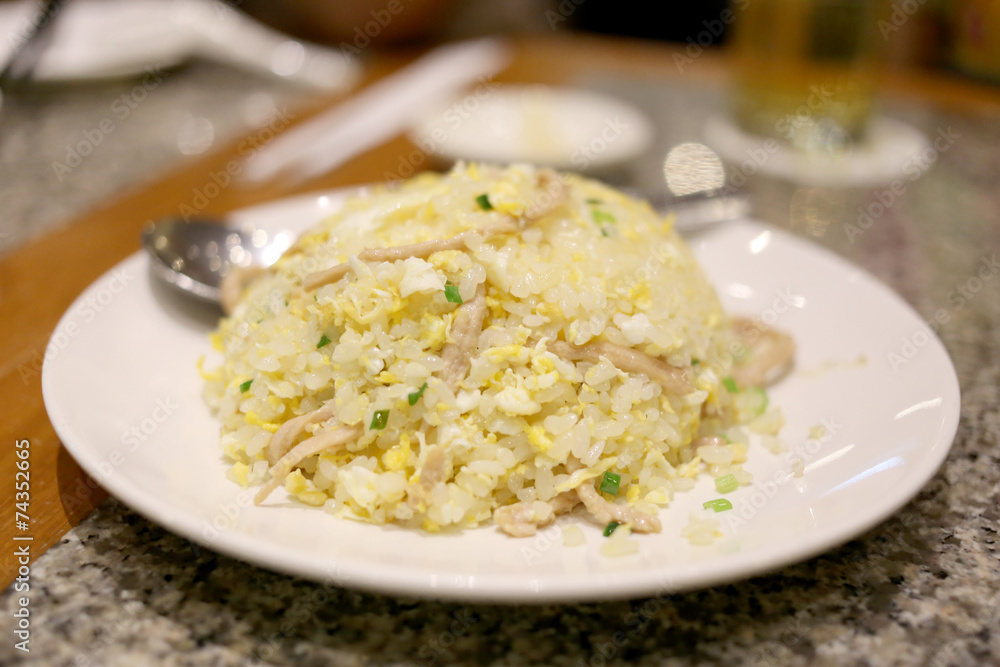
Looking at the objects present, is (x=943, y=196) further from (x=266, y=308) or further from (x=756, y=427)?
(x=266, y=308)

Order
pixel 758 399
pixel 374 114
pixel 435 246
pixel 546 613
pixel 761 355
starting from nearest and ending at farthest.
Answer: pixel 546 613 → pixel 435 246 → pixel 758 399 → pixel 761 355 → pixel 374 114

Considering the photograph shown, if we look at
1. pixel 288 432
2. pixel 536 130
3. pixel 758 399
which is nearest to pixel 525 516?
pixel 288 432

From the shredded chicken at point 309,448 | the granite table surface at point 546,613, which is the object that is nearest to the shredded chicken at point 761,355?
the granite table surface at point 546,613

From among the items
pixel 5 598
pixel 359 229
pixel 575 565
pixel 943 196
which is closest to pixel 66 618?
pixel 5 598

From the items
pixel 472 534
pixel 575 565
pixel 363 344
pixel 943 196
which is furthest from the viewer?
pixel 943 196

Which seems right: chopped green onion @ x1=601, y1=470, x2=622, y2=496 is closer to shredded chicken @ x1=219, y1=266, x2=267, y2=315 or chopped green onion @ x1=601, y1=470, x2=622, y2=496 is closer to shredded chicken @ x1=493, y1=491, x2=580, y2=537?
shredded chicken @ x1=493, y1=491, x2=580, y2=537

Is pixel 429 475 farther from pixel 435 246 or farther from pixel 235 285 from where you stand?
pixel 235 285

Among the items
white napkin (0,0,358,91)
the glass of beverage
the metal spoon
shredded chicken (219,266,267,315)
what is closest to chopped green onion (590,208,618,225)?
shredded chicken (219,266,267,315)
